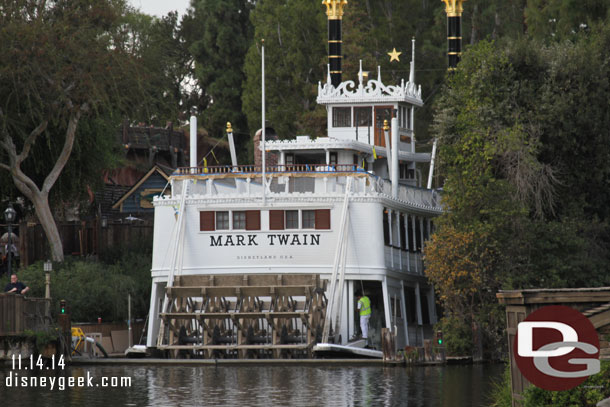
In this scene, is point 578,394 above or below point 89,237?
below

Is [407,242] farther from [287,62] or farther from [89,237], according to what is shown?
[287,62]

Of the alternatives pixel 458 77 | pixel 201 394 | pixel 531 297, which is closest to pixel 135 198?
pixel 458 77

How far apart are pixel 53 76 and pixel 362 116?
10668 mm

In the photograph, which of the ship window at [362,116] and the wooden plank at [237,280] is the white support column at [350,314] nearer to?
the wooden plank at [237,280]

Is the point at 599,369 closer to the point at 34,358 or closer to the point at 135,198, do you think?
the point at 34,358

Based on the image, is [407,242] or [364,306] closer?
[364,306]

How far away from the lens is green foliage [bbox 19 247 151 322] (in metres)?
40.2

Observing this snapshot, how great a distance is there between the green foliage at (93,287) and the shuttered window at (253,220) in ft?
18.0

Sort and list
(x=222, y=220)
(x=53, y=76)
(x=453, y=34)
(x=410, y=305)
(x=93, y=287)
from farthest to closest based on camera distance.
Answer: (x=453, y=34) → (x=53, y=76) → (x=410, y=305) → (x=93, y=287) → (x=222, y=220)

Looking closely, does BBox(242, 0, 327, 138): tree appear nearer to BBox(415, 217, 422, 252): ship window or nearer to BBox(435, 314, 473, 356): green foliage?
BBox(415, 217, 422, 252): ship window

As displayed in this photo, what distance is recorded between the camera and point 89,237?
49219 millimetres

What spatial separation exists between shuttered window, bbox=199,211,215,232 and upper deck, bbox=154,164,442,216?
42 centimetres

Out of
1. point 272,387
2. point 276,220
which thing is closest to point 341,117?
point 276,220

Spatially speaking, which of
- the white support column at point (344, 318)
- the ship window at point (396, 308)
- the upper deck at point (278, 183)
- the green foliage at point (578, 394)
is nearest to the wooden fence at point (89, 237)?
the upper deck at point (278, 183)
